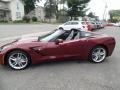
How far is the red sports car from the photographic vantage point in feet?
20.4

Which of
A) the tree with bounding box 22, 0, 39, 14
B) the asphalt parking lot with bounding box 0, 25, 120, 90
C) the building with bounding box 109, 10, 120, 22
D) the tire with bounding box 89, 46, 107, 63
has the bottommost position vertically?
the asphalt parking lot with bounding box 0, 25, 120, 90

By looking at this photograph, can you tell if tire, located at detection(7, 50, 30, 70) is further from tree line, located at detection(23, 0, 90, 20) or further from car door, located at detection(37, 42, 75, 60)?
tree line, located at detection(23, 0, 90, 20)

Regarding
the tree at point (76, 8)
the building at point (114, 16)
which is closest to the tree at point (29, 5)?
the tree at point (76, 8)

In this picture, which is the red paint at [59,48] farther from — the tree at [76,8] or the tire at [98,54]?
the tree at [76,8]

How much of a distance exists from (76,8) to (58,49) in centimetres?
5579

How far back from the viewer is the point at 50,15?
236 ft

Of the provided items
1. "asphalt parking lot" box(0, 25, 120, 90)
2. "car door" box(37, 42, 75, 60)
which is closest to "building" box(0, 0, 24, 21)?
"car door" box(37, 42, 75, 60)

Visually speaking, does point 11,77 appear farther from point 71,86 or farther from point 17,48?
point 71,86

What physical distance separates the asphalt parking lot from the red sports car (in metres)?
0.25

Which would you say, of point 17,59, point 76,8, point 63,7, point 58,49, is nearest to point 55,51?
point 58,49

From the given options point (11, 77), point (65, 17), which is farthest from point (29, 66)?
point (65, 17)

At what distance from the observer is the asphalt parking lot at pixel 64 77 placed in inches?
191

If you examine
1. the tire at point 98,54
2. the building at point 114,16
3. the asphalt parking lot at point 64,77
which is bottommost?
the asphalt parking lot at point 64,77

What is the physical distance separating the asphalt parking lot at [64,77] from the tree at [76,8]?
54.7 meters
